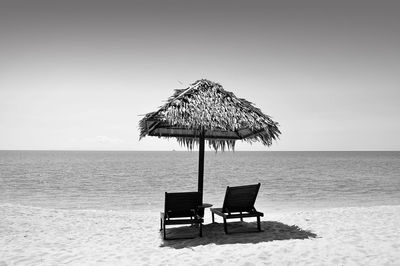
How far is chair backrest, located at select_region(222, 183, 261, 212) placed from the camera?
5.81 metres

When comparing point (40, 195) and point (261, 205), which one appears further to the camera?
point (40, 195)

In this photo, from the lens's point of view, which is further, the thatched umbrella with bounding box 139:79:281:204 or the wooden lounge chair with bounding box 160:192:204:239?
the thatched umbrella with bounding box 139:79:281:204

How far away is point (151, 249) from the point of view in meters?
5.29

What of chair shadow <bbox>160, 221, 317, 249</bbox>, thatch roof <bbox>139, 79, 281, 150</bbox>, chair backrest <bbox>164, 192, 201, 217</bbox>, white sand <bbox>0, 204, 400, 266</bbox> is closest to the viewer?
white sand <bbox>0, 204, 400, 266</bbox>

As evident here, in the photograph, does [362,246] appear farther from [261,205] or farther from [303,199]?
[303,199]

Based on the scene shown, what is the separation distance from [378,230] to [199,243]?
3.62 meters

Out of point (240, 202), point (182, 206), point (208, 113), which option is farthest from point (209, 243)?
point (208, 113)

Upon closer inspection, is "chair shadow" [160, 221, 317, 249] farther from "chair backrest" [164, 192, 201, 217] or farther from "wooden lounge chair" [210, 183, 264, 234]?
"chair backrest" [164, 192, 201, 217]

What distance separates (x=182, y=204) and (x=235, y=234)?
1.28 metres

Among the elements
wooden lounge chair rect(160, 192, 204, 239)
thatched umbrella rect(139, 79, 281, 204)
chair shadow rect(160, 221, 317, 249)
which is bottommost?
chair shadow rect(160, 221, 317, 249)

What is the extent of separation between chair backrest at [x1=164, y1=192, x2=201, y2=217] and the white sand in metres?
0.51

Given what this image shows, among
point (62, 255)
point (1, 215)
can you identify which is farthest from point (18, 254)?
point (1, 215)

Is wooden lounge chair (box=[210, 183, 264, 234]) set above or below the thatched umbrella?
below

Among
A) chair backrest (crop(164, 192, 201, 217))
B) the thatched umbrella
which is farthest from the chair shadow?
the thatched umbrella
